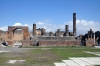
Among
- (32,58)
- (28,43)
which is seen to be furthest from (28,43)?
(32,58)

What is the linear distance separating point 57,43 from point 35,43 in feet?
15.5

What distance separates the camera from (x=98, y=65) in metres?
10.2

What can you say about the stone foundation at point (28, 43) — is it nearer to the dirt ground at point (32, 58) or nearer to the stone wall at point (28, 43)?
the stone wall at point (28, 43)

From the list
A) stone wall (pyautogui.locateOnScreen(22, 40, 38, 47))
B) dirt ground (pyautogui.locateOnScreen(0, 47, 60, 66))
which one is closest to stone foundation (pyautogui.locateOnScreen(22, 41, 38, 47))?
stone wall (pyautogui.locateOnScreen(22, 40, 38, 47))

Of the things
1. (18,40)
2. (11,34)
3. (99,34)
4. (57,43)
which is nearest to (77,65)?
(57,43)

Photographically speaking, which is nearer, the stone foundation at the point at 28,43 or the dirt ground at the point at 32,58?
the dirt ground at the point at 32,58

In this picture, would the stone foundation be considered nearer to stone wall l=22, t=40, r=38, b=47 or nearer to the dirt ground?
stone wall l=22, t=40, r=38, b=47

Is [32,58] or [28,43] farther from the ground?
[28,43]

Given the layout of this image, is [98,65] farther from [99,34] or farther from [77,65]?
[99,34]

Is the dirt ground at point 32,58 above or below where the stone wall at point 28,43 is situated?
below

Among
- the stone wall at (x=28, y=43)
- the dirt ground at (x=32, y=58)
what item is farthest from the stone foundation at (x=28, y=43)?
the dirt ground at (x=32, y=58)

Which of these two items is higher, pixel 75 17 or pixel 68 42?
pixel 75 17

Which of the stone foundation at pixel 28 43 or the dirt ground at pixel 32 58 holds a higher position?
the stone foundation at pixel 28 43

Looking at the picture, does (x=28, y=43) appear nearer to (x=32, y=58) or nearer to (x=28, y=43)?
(x=28, y=43)
